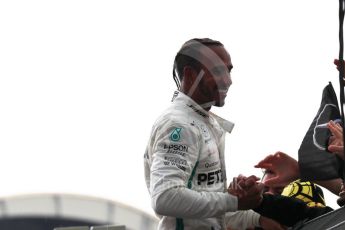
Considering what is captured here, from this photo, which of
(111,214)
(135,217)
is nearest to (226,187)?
(135,217)

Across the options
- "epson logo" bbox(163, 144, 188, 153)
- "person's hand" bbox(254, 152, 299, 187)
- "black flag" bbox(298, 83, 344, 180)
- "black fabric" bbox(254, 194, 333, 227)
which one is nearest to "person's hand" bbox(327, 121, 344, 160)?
"black flag" bbox(298, 83, 344, 180)

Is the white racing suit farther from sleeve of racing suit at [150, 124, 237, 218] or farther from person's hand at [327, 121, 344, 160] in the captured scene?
person's hand at [327, 121, 344, 160]

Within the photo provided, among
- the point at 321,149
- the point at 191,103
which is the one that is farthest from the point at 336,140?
the point at 191,103

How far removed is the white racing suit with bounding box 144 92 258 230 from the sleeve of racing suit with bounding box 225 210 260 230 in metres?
0.29

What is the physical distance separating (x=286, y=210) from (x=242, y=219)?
23cm

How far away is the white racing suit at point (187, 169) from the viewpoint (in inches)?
203

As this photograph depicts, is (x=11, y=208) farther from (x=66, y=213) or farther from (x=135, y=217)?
(x=135, y=217)

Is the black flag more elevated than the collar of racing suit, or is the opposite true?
the collar of racing suit

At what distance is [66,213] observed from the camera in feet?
83.8

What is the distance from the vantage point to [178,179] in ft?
16.9

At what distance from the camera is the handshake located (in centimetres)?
529

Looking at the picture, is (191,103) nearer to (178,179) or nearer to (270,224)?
(178,179)

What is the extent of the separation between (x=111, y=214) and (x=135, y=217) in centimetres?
207

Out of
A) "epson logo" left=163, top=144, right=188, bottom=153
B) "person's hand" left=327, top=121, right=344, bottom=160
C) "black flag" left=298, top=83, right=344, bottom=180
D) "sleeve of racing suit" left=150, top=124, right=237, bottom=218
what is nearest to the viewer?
"sleeve of racing suit" left=150, top=124, right=237, bottom=218
